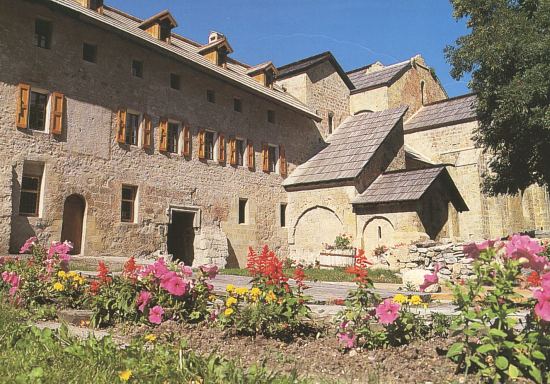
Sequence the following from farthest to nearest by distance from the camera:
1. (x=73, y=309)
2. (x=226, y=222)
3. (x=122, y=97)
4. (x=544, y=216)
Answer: (x=544, y=216)
(x=226, y=222)
(x=122, y=97)
(x=73, y=309)

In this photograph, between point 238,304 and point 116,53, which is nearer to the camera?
point 238,304

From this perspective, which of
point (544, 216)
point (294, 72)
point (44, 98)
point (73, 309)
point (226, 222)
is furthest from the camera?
point (544, 216)

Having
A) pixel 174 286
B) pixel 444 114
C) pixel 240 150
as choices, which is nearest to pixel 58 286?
pixel 174 286

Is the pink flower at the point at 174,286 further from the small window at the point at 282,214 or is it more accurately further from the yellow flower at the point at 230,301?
the small window at the point at 282,214

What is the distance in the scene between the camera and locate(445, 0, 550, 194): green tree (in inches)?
635

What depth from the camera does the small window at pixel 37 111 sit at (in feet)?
46.6

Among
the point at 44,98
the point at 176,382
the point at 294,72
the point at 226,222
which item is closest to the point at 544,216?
the point at 294,72

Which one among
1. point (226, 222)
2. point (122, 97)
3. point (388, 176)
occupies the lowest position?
point (226, 222)

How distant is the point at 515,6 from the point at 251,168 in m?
13.1

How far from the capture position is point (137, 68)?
17344 millimetres

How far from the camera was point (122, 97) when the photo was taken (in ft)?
54.1

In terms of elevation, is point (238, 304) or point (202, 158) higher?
point (202, 158)

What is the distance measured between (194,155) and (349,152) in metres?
7.92

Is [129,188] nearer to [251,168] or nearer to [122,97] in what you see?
[122,97]
